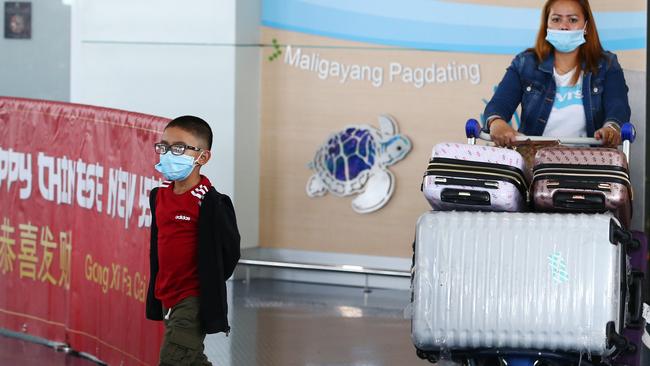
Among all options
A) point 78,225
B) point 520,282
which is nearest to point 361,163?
point 78,225

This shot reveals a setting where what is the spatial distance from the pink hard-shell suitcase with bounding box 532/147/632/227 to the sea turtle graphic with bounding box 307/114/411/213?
374 centimetres

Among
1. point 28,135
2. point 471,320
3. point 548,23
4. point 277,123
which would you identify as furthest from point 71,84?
point 471,320

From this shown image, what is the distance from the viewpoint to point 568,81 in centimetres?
493

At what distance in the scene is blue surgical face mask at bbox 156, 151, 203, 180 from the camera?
14.5 feet

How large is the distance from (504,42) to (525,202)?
3.46m

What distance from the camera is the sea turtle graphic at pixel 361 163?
8008 mm

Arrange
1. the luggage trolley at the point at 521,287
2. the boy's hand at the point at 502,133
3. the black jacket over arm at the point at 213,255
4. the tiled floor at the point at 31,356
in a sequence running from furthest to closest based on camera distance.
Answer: the tiled floor at the point at 31,356, the boy's hand at the point at 502,133, the black jacket over arm at the point at 213,255, the luggage trolley at the point at 521,287

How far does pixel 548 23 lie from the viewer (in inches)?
193

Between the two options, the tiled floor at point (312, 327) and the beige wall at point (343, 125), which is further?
the beige wall at point (343, 125)

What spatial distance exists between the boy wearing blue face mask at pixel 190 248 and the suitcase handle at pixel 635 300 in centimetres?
140

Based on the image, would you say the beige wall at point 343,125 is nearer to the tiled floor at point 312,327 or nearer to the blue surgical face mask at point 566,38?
the tiled floor at point 312,327

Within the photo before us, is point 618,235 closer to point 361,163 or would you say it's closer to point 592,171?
point 592,171

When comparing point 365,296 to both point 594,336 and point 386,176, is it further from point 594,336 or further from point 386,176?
point 594,336

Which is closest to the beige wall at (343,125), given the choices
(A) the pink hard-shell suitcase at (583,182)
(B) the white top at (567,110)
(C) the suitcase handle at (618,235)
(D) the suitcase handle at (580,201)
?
(B) the white top at (567,110)
